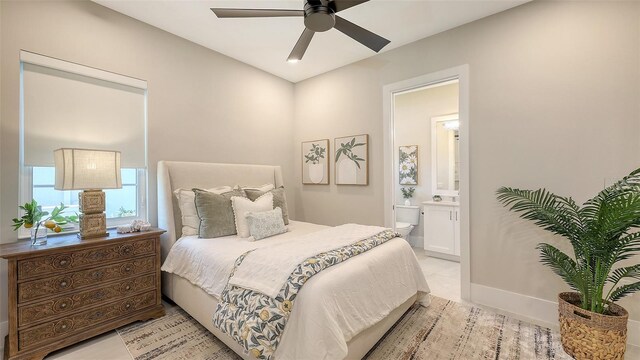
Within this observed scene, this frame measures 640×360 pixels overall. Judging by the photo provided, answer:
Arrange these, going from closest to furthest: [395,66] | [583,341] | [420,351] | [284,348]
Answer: [284,348]
[583,341]
[420,351]
[395,66]

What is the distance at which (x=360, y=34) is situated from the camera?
202cm

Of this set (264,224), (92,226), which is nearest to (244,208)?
(264,224)

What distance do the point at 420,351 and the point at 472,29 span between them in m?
3.03

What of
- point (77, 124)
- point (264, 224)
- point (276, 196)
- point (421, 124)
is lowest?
point (264, 224)

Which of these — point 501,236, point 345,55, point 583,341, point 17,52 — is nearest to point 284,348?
point 583,341

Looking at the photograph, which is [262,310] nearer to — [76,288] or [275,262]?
[275,262]

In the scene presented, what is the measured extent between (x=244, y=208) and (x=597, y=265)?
2834 mm

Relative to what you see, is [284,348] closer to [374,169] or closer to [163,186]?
[163,186]

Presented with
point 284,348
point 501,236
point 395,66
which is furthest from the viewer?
point 395,66

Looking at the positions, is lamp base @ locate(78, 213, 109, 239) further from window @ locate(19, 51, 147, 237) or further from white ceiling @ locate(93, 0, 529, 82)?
white ceiling @ locate(93, 0, 529, 82)

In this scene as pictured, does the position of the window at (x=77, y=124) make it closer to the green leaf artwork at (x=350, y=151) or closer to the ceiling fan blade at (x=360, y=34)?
the ceiling fan blade at (x=360, y=34)

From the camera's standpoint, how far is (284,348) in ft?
4.79

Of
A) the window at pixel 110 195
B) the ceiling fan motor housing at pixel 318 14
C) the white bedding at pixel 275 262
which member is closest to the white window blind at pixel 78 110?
the window at pixel 110 195

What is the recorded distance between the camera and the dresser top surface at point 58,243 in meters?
1.74
